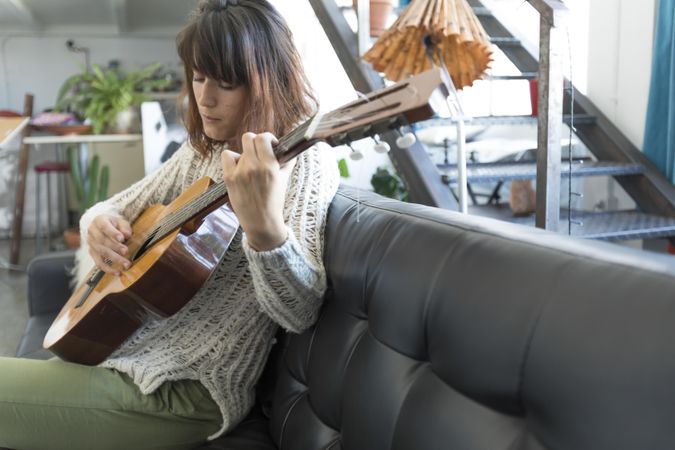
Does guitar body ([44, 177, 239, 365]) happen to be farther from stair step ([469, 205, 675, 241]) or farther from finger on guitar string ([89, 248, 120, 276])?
stair step ([469, 205, 675, 241])

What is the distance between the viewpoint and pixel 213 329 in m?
1.16

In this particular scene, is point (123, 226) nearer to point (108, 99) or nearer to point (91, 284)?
point (91, 284)

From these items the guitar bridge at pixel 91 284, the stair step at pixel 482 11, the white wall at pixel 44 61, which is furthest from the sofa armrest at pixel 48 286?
the white wall at pixel 44 61

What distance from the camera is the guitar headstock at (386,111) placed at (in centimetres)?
62

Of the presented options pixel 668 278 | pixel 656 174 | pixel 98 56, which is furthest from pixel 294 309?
pixel 98 56

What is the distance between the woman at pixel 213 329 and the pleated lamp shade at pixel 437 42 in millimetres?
358

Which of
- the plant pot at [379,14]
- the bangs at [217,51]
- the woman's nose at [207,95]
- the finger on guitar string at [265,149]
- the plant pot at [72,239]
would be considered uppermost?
the plant pot at [379,14]

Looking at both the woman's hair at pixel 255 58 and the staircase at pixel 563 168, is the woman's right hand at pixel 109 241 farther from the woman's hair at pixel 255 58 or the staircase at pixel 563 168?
the staircase at pixel 563 168

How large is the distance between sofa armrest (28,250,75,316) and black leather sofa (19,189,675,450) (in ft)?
4.44

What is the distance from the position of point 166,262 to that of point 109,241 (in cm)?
32

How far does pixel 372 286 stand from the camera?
877mm

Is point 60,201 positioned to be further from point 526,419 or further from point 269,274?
point 526,419

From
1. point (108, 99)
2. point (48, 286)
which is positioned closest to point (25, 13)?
point (108, 99)

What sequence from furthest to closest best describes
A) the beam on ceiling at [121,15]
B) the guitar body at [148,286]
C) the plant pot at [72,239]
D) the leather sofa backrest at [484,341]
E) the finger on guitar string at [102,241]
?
the beam on ceiling at [121,15], the plant pot at [72,239], the finger on guitar string at [102,241], the guitar body at [148,286], the leather sofa backrest at [484,341]
